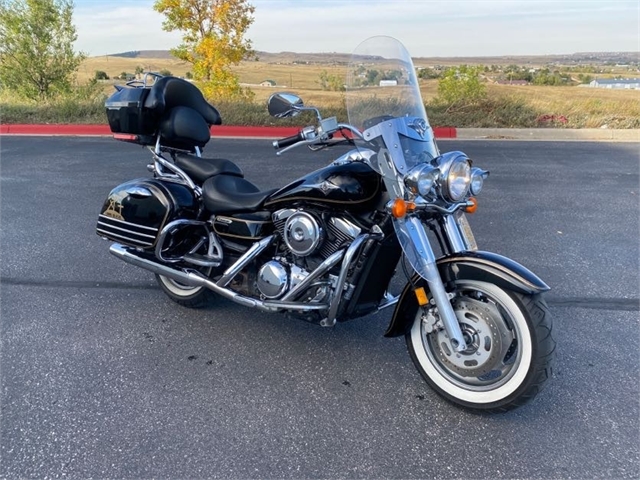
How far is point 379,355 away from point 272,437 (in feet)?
3.04

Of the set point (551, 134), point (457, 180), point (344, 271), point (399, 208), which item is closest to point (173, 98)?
point (344, 271)

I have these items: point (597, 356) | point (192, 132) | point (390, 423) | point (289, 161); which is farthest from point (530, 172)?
point (390, 423)

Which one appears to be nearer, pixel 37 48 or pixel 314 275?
pixel 314 275

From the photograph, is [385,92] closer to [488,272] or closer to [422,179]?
[422,179]

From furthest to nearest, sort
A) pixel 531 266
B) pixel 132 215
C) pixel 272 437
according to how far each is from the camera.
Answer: pixel 531 266, pixel 132 215, pixel 272 437

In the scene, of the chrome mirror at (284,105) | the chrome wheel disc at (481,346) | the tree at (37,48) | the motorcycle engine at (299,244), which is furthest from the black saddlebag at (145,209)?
the tree at (37,48)

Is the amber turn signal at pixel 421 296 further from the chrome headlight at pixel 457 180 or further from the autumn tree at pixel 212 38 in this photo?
the autumn tree at pixel 212 38

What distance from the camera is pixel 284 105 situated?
8.40 feet

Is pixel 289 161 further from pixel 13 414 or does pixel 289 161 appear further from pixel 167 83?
pixel 13 414

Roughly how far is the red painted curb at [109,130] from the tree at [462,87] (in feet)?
5.41

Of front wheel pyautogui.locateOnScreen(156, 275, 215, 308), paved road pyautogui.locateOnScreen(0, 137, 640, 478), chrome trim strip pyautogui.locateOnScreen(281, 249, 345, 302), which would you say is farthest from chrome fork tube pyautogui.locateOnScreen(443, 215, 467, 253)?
front wheel pyautogui.locateOnScreen(156, 275, 215, 308)

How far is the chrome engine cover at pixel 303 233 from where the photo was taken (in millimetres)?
2912

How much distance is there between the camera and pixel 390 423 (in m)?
2.69

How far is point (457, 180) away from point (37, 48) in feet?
54.5
